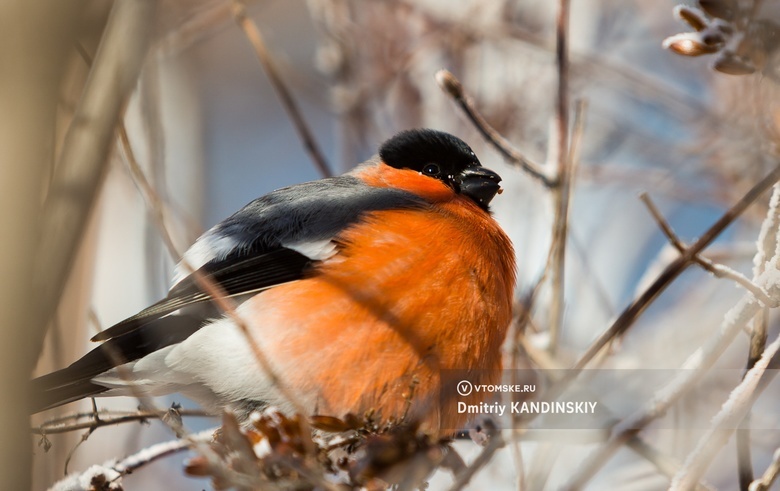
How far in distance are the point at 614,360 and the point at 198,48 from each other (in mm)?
4466

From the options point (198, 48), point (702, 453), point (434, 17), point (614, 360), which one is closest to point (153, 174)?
point (702, 453)

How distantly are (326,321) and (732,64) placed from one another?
1.46 meters

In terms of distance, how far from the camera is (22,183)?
56.8 inches

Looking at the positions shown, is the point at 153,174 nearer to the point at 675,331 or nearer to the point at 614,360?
the point at 614,360

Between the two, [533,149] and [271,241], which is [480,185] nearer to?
[271,241]

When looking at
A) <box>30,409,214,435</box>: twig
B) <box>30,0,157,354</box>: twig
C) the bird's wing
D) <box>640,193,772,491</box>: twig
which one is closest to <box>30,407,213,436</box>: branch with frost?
<box>30,409,214,435</box>: twig

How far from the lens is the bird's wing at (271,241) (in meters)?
2.78

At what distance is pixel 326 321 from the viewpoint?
2689mm

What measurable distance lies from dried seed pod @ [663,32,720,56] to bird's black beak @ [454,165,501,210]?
59.2 inches

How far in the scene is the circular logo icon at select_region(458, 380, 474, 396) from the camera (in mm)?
2756

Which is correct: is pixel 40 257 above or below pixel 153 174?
below

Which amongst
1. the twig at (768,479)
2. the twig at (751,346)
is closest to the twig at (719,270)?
the twig at (751,346)

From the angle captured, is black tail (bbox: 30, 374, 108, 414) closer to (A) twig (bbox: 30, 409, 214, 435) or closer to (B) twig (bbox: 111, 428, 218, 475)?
(A) twig (bbox: 30, 409, 214, 435)

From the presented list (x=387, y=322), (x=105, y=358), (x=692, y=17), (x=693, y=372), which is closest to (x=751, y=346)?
(x=693, y=372)
